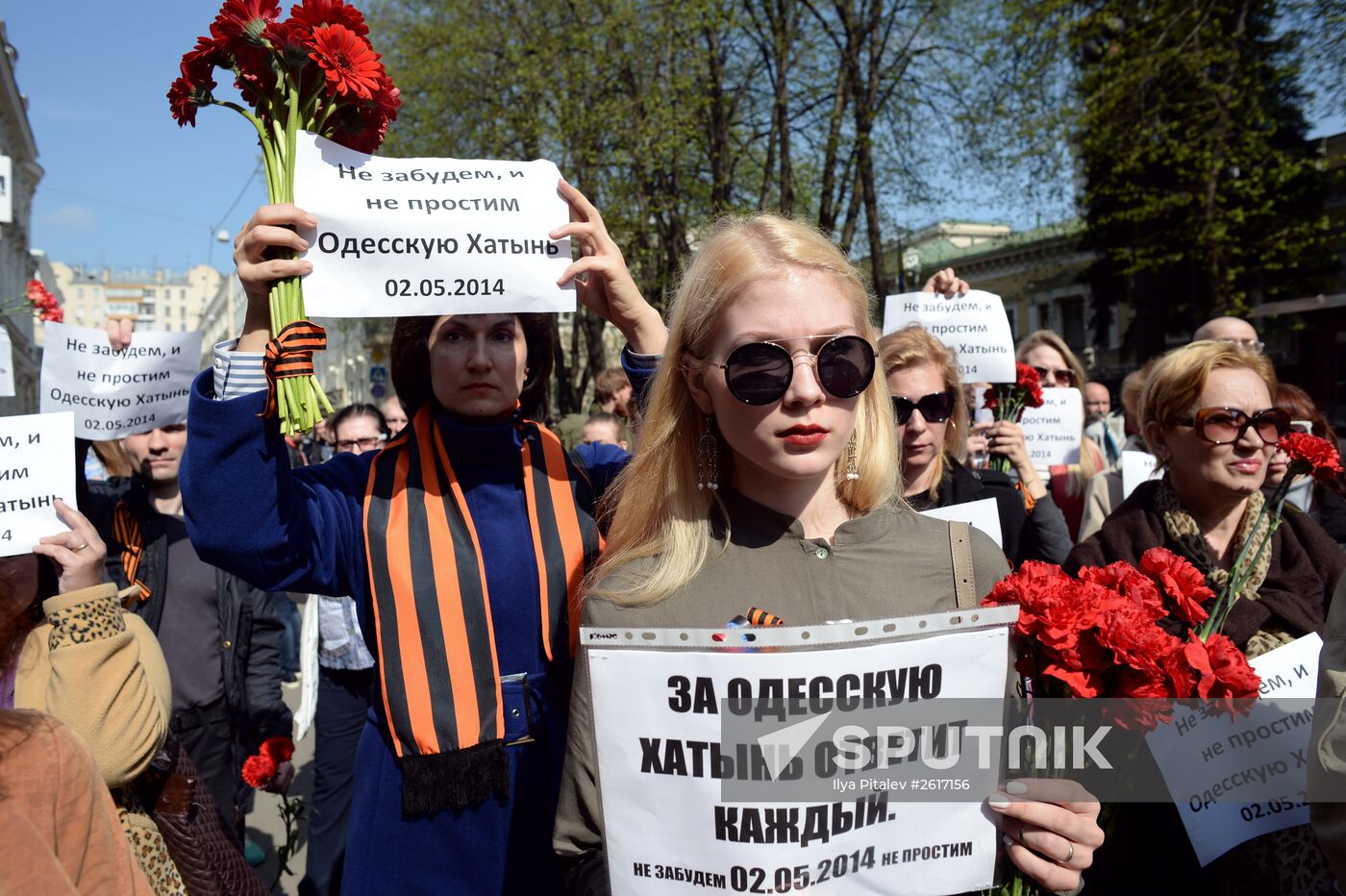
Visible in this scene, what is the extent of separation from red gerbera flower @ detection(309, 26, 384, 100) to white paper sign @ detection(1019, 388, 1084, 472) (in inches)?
151

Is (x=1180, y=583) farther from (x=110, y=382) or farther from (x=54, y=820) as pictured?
(x=110, y=382)

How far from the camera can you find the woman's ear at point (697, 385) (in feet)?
6.47

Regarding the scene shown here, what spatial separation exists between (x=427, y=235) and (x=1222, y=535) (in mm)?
2223

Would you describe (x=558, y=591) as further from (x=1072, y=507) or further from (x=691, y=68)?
(x=691, y=68)

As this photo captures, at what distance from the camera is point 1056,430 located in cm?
516

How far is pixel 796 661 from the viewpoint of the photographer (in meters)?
1.60

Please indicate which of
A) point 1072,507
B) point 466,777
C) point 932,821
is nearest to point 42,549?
point 466,777

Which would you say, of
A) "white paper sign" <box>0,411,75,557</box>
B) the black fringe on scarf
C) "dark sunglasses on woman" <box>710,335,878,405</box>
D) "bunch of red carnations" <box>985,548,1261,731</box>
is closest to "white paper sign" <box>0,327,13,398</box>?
"white paper sign" <box>0,411,75,557</box>

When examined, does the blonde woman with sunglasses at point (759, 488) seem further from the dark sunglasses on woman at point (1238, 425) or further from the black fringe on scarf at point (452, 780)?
the dark sunglasses on woman at point (1238, 425)

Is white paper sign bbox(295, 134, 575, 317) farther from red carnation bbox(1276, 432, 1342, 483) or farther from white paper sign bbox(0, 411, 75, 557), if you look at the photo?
red carnation bbox(1276, 432, 1342, 483)

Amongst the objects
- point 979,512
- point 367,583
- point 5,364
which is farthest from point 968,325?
point 5,364

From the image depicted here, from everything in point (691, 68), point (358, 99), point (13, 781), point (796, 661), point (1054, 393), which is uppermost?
point (691, 68)

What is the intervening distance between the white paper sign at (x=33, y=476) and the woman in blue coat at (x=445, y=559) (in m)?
1.04

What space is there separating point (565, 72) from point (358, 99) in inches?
661
